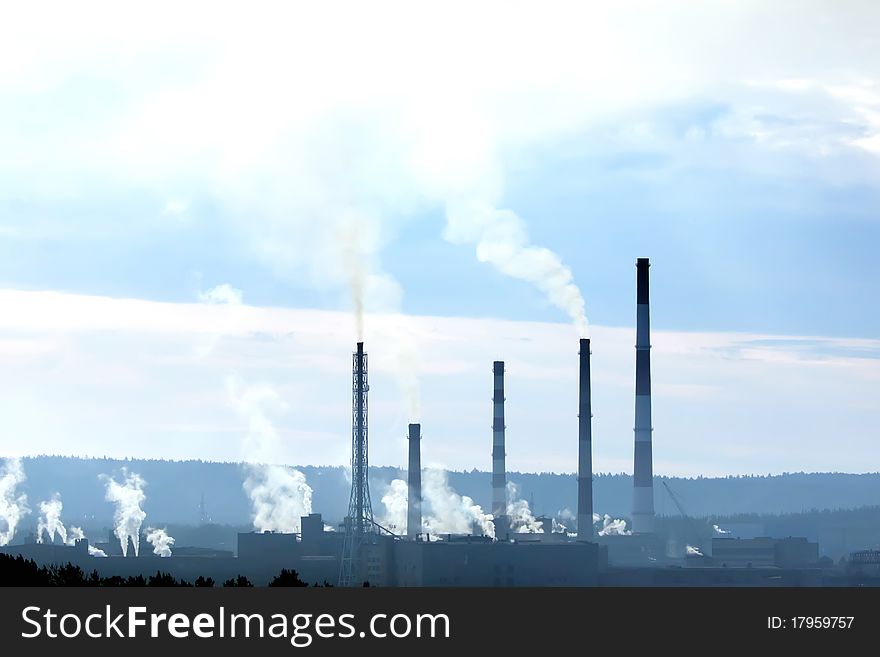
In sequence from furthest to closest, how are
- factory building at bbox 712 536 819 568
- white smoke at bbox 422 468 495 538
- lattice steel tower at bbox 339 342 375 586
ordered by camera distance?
white smoke at bbox 422 468 495 538 → factory building at bbox 712 536 819 568 → lattice steel tower at bbox 339 342 375 586

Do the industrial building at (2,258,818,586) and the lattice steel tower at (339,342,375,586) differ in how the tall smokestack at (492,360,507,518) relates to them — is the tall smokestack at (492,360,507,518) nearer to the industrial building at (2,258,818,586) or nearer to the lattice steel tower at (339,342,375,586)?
the industrial building at (2,258,818,586)

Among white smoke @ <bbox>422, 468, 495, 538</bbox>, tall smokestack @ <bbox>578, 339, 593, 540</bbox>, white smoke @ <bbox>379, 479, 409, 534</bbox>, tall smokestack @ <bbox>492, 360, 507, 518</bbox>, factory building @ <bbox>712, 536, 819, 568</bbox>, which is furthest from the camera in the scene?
white smoke @ <bbox>379, 479, 409, 534</bbox>

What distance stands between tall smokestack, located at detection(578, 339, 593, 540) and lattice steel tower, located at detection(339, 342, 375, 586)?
60.1ft

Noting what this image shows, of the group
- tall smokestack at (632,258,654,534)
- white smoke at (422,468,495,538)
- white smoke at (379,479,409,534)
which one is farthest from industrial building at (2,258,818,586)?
white smoke at (379,479,409,534)

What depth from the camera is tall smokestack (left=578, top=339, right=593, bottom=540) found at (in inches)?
4995

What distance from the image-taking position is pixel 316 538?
12875cm

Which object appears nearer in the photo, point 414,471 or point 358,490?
point 358,490

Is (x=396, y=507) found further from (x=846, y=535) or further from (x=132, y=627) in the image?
(x=132, y=627)

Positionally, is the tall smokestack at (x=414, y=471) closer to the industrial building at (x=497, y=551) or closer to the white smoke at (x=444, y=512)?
the industrial building at (x=497, y=551)

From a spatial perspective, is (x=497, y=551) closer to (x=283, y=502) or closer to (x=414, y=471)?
(x=414, y=471)

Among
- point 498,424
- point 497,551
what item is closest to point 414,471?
point 498,424

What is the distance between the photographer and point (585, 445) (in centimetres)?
12812

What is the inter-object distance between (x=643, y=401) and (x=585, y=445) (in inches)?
Result: 234

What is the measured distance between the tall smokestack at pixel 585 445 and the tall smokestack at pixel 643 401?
355 cm
